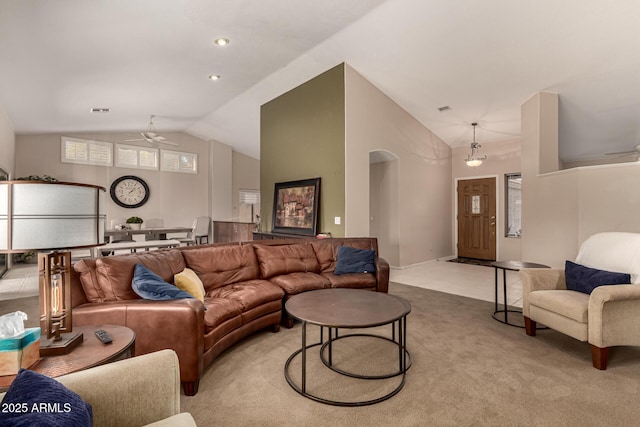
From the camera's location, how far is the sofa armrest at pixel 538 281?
307cm

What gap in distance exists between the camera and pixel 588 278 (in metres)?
2.80

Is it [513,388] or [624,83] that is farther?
[624,83]

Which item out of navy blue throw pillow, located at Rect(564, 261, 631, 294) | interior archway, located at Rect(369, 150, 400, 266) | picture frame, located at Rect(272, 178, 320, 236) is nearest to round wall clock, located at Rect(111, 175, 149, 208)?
picture frame, located at Rect(272, 178, 320, 236)

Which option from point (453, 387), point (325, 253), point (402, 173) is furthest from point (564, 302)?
point (402, 173)

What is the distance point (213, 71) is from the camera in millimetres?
5289

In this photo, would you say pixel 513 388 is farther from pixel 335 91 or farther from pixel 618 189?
pixel 335 91

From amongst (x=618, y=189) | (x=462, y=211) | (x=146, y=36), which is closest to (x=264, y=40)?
(x=146, y=36)

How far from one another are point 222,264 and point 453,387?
7.64 feet

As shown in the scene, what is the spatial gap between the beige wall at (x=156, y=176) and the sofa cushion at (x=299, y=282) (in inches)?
267

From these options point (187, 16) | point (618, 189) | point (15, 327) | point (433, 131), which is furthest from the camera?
point (433, 131)

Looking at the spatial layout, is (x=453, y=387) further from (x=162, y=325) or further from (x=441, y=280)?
(x=441, y=280)

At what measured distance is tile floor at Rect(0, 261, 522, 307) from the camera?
4652mm

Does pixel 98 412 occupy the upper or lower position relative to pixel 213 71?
lower

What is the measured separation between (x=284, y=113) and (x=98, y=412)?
6091mm
